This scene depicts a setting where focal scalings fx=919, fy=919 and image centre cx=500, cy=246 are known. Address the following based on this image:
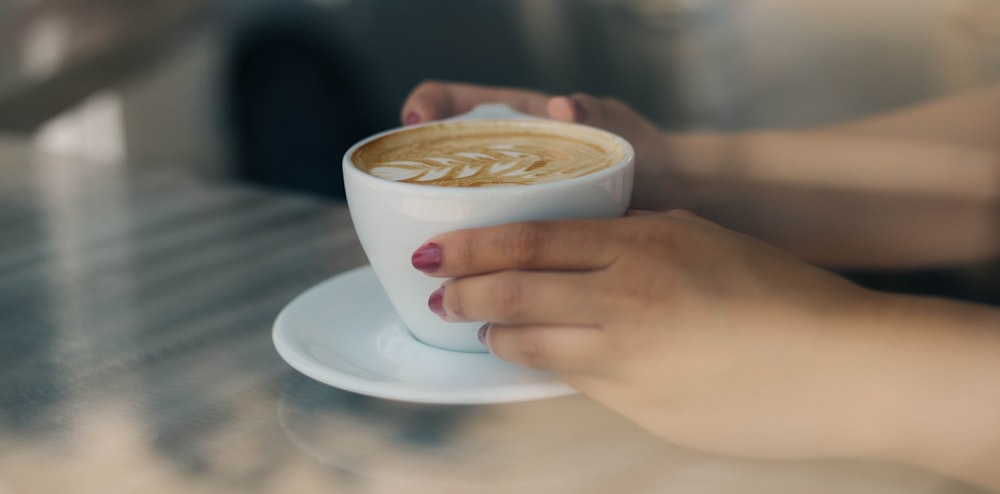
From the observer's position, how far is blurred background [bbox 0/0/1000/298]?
33.1 inches

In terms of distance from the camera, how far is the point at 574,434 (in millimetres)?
385

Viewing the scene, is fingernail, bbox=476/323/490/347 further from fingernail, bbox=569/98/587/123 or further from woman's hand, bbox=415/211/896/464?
fingernail, bbox=569/98/587/123

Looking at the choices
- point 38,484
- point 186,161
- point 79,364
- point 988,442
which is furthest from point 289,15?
point 988,442

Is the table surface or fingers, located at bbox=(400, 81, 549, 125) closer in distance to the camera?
the table surface

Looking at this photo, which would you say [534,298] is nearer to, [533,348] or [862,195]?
[533,348]

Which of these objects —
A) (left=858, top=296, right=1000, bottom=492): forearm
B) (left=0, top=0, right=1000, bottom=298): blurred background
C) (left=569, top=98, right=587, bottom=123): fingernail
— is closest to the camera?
(left=858, top=296, right=1000, bottom=492): forearm

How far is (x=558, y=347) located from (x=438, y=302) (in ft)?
0.19

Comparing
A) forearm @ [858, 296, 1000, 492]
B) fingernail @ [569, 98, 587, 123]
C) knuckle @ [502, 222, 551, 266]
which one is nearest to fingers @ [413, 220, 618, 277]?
knuckle @ [502, 222, 551, 266]

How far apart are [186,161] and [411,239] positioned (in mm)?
1185

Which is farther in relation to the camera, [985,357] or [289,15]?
[289,15]

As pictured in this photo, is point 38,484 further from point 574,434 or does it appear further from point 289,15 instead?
point 289,15

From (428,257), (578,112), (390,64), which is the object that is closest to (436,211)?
(428,257)

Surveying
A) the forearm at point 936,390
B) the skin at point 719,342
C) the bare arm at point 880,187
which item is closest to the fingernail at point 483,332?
the skin at point 719,342

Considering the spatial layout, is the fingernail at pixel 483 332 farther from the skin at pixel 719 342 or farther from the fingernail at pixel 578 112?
the fingernail at pixel 578 112
